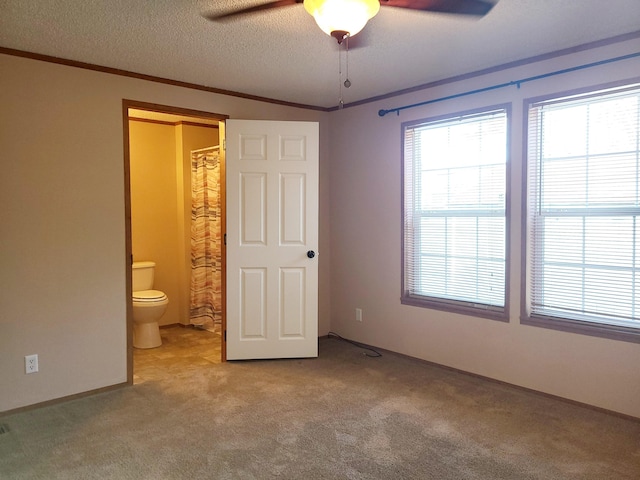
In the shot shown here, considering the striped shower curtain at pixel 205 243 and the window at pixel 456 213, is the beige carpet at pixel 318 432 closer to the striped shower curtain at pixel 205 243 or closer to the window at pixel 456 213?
the window at pixel 456 213

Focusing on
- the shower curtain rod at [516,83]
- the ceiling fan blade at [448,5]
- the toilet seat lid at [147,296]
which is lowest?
the toilet seat lid at [147,296]

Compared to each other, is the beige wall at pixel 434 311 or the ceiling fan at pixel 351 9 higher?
the ceiling fan at pixel 351 9

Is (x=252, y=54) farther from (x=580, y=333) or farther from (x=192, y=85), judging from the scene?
(x=580, y=333)

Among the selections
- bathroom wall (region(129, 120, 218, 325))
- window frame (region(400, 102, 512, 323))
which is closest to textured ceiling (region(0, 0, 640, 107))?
window frame (region(400, 102, 512, 323))

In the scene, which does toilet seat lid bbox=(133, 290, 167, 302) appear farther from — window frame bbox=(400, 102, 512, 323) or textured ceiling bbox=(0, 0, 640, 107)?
window frame bbox=(400, 102, 512, 323)

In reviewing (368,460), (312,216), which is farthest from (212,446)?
(312,216)

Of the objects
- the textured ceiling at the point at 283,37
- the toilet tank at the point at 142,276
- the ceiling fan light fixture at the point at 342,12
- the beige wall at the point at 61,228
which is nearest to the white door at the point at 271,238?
the textured ceiling at the point at 283,37

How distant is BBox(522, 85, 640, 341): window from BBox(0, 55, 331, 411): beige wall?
116 inches

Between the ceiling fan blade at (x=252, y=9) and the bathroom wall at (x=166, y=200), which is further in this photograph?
the bathroom wall at (x=166, y=200)

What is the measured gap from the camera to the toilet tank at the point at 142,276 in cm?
483

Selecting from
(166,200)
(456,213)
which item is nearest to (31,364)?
(166,200)

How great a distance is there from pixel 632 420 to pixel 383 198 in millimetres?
2446

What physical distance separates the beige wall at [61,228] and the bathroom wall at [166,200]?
65.7 inches

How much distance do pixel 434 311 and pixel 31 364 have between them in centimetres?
299
